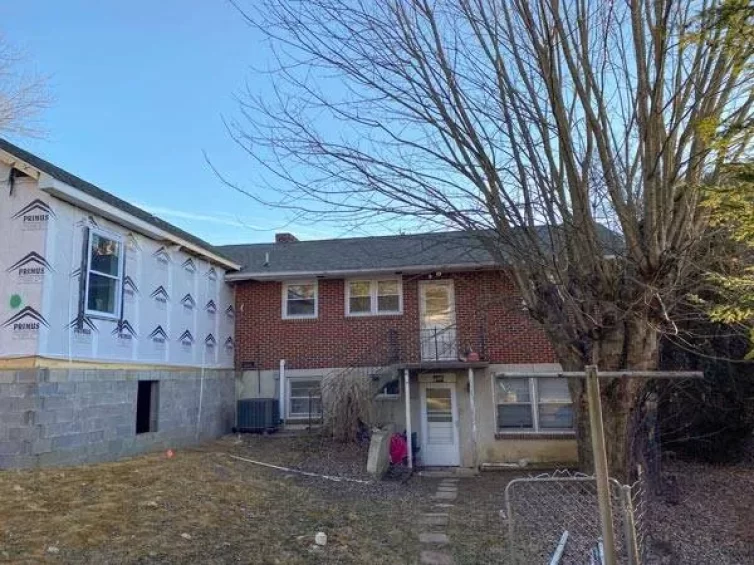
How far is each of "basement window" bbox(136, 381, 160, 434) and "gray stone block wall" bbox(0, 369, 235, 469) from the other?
10 cm

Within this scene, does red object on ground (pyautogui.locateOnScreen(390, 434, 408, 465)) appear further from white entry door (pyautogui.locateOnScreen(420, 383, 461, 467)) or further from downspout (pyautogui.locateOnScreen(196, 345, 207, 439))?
downspout (pyautogui.locateOnScreen(196, 345, 207, 439))

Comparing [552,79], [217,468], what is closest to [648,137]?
[552,79]

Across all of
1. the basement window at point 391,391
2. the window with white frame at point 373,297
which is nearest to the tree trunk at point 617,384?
the basement window at point 391,391

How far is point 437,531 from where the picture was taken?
7.30m

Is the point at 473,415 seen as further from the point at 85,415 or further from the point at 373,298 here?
the point at 85,415

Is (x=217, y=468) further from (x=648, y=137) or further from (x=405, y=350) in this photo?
(x=648, y=137)

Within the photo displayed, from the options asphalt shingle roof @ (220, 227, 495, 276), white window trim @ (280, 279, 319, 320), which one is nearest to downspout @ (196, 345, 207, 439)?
white window trim @ (280, 279, 319, 320)

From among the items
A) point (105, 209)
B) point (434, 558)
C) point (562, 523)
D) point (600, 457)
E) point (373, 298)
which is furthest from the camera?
point (373, 298)

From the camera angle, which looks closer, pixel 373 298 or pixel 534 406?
pixel 534 406

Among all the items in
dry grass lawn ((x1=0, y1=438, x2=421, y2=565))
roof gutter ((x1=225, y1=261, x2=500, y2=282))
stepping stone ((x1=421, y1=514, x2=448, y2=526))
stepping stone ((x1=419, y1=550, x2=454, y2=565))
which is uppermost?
roof gutter ((x1=225, y1=261, x2=500, y2=282))

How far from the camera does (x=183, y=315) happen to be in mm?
13227

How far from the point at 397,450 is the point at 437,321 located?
12.0ft

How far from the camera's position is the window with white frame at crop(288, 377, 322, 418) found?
15.3 m

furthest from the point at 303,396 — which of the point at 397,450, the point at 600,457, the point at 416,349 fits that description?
the point at 600,457
